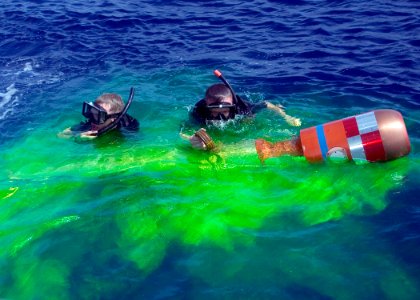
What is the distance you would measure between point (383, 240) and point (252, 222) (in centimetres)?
130

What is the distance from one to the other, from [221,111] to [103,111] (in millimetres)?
1614

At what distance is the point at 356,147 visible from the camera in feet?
17.7

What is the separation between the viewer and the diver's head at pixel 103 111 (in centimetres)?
643

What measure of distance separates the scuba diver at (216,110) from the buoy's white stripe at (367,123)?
1656 millimetres

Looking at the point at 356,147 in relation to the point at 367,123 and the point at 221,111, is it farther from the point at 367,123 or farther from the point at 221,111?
the point at 221,111

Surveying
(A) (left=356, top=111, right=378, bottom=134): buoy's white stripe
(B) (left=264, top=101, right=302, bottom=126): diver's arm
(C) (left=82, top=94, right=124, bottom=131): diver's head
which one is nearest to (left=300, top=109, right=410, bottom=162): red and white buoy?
(A) (left=356, top=111, right=378, bottom=134): buoy's white stripe

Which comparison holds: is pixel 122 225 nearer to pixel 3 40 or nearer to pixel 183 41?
pixel 183 41

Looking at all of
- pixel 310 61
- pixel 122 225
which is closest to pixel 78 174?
pixel 122 225

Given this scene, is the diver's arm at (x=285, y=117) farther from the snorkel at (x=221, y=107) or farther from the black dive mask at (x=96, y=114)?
the black dive mask at (x=96, y=114)

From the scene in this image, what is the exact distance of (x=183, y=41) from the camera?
11164 millimetres

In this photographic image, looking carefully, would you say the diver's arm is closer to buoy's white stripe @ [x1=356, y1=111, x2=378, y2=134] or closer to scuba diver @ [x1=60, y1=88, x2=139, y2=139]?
buoy's white stripe @ [x1=356, y1=111, x2=378, y2=134]

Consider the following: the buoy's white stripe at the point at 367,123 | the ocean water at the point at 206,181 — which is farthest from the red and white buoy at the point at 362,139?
the ocean water at the point at 206,181

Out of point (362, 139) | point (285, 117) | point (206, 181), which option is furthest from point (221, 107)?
point (362, 139)

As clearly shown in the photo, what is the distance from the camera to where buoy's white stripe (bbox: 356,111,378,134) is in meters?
5.28
